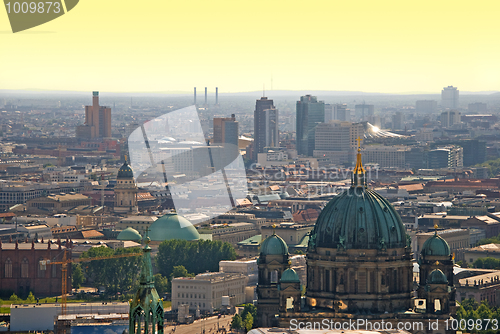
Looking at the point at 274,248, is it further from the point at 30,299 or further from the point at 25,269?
the point at 25,269

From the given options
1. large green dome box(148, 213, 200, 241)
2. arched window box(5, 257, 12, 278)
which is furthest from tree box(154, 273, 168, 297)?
large green dome box(148, 213, 200, 241)

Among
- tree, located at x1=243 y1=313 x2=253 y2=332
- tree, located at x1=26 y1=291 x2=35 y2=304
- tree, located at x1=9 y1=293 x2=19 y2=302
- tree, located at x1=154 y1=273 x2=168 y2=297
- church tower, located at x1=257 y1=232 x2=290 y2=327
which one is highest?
church tower, located at x1=257 y1=232 x2=290 y2=327

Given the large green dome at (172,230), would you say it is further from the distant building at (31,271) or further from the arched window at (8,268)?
the arched window at (8,268)

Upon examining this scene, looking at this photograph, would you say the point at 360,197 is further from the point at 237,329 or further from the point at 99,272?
the point at 99,272

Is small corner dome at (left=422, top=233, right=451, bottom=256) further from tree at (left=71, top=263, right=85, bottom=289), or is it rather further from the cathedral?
tree at (left=71, top=263, right=85, bottom=289)

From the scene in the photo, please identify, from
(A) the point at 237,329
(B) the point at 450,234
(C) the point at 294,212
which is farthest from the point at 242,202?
(A) the point at 237,329

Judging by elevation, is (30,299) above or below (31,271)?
below

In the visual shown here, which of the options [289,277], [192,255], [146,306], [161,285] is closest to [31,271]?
[161,285]

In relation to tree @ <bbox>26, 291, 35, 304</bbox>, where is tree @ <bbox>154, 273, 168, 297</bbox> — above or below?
above
